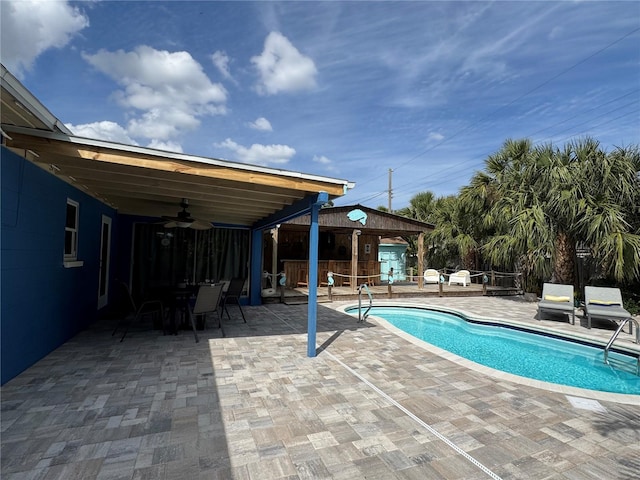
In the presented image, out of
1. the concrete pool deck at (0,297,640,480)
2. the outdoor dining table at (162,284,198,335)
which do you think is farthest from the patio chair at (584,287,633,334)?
the outdoor dining table at (162,284,198,335)

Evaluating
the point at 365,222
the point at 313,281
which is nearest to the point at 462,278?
the point at 365,222

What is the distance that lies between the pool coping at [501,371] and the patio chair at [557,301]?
35.7 inches

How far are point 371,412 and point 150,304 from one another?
175 inches

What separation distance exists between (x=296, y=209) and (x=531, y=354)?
16.6 feet

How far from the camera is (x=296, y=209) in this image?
17.8 feet

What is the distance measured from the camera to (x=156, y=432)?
8.29ft

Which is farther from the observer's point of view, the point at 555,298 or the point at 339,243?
the point at 339,243

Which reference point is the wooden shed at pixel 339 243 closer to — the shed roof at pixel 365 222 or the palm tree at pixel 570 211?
the shed roof at pixel 365 222

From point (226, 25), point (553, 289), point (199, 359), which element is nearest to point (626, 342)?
point (553, 289)

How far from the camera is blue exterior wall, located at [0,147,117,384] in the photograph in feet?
10.6

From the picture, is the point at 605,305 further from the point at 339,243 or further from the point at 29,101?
the point at 29,101

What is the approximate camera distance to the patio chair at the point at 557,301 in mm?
7621

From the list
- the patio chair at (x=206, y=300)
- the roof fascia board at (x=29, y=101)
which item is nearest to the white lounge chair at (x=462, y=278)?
the patio chair at (x=206, y=300)

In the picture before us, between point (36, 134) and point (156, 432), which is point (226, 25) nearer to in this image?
point (36, 134)
